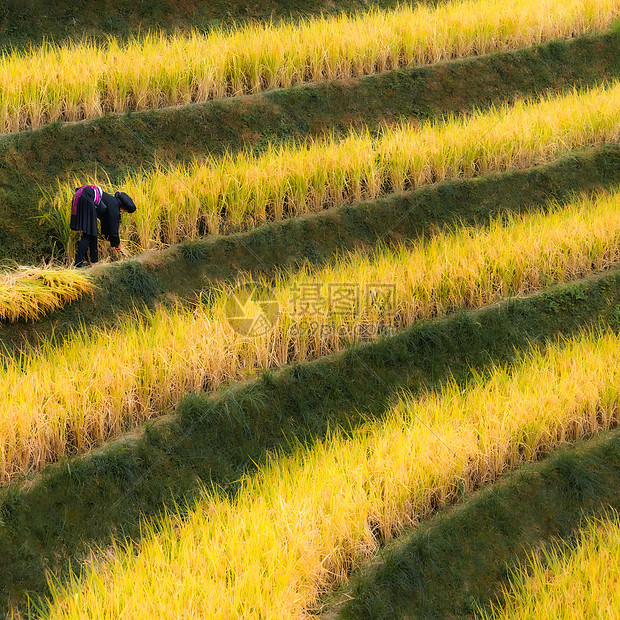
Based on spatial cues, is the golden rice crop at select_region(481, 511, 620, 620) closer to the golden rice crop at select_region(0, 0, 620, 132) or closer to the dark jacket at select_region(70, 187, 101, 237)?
the dark jacket at select_region(70, 187, 101, 237)

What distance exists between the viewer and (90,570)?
433 cm

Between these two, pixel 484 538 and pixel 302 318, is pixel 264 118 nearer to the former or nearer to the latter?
pixel 302 318

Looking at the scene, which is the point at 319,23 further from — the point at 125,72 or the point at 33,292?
the point at 33,292

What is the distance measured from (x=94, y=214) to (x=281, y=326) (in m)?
1.54

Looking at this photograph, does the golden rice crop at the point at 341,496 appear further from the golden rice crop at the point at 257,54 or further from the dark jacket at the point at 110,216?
the golden rice crop at the point at 257,54

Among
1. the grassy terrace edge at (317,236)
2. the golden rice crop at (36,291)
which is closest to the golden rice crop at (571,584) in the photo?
the grassy terrace edge at (317,236)

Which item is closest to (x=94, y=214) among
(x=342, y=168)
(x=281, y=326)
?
(x=281, y=326)

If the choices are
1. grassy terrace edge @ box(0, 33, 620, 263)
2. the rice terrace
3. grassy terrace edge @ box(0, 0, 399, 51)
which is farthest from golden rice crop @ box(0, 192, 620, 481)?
grassy terrace edge @ box(0, 0, 399, 51)

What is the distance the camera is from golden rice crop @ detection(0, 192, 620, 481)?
16.5 ft

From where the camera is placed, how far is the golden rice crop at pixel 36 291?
5598 mm

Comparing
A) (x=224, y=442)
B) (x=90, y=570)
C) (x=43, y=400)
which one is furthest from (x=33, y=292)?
(x=90, y=570)

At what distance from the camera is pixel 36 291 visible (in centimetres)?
567

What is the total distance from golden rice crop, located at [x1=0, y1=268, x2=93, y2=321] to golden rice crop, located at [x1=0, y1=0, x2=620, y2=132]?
6.38ft

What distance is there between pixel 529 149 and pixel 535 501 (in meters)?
4.31
